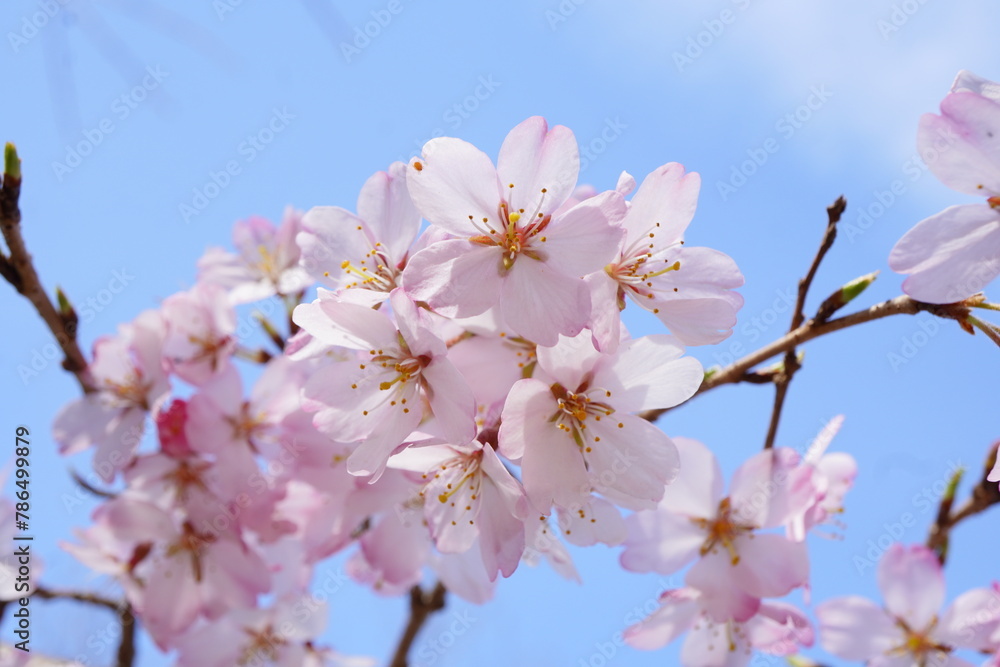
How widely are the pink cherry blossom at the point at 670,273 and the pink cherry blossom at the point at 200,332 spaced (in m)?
1.49

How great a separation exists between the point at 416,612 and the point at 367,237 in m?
1.55

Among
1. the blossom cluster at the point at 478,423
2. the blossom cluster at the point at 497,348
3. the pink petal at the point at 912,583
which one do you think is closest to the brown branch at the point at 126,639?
the blossom cluster at the point at 478,423

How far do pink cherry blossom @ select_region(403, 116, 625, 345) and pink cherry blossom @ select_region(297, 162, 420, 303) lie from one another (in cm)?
24

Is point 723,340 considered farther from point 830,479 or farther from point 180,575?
point 180,575

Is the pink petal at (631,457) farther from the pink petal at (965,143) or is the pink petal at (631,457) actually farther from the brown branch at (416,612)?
the brown branch at (416,612)

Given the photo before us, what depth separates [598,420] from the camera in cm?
138

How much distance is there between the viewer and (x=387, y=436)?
138cm

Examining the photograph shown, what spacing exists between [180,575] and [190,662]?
0.35 metres

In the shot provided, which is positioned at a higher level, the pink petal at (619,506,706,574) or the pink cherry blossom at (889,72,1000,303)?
the pink cherry blossom at (889,72,1000,303)

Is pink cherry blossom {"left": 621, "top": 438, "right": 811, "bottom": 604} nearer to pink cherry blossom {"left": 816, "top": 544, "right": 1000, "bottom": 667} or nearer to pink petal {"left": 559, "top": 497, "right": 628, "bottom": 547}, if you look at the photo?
pink petal {"left": 559, "top": 497, "right": 628, "bottom": 547}

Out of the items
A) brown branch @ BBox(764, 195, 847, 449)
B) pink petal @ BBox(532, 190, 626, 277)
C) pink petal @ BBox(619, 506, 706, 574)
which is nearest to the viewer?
pink petal @ BBox(532, 190, 626, 277)

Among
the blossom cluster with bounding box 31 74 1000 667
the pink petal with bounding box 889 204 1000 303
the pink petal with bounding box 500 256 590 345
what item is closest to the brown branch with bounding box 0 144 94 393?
the blossom cluster with bounding box 31 74 1000 667

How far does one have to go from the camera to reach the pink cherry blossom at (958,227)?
128 centimetres

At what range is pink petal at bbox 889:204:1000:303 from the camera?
128cm
